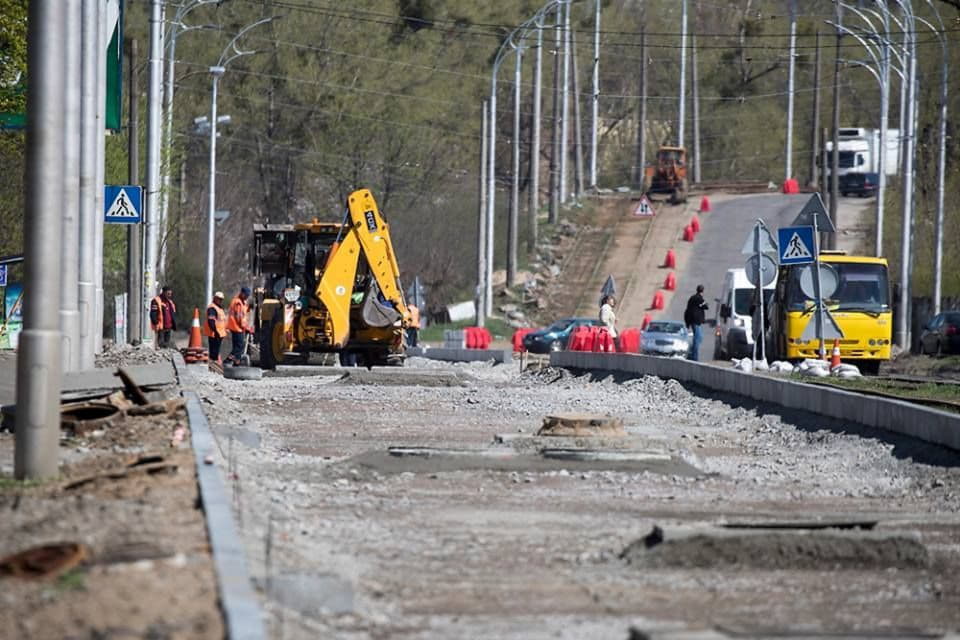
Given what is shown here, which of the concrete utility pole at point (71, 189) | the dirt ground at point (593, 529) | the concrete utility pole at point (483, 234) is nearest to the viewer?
the dirt ground at point (593, 529)

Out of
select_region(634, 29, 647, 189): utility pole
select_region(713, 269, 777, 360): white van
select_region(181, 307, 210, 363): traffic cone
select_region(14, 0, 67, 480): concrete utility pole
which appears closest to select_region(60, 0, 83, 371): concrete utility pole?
select_region(14, 0, 67, 480): concrete utility pole

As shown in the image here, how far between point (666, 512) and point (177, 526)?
13.3 ft

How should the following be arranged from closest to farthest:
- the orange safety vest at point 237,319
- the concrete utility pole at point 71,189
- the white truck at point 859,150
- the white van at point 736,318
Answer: the concrete utility pole at point 71,189 → the orange safety vest at point 237,319 → the white van at point 736,318 → the white truck at point 859,150

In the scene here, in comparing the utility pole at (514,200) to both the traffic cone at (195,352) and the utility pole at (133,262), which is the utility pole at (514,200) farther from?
the traffic cone at (195,352)

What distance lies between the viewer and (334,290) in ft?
113

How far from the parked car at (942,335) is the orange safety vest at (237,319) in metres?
19.4

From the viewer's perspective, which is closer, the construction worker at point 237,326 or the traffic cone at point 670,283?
the construction worker at point 237,326

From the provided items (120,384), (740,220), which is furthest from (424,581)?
(740,220)

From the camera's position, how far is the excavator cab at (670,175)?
93.4 meters

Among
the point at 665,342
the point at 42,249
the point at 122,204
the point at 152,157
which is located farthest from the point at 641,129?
the point at 42,249

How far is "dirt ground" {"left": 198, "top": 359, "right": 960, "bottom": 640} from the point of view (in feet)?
27.6

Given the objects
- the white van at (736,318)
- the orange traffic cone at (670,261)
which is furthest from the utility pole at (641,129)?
the white van at (736,318)

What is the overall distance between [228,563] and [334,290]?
26555 millimetres

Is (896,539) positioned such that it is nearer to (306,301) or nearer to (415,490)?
(415,490)
